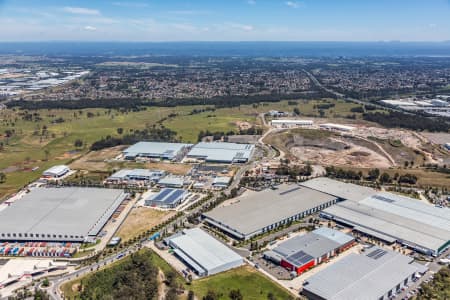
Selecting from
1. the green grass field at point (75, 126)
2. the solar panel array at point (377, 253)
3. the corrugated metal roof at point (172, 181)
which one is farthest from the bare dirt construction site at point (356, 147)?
the solar panel array at point (377, 253)

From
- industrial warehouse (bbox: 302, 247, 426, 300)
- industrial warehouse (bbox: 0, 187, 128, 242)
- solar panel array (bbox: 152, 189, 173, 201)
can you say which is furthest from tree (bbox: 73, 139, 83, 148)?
industrial warehouse (bbox: 302, 247, 426, 300)

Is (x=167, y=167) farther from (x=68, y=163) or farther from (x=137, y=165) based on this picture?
(x=68, y=163)

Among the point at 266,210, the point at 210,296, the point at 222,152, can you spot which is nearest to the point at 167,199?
the point at 266,210

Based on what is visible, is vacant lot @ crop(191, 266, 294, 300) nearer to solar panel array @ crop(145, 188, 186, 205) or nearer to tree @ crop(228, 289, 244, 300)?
tree @ crop(228, 289, 244, 300)

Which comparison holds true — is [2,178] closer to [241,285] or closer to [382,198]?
[241,285]

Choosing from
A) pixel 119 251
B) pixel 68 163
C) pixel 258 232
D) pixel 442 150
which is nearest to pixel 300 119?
pixel 442 150
